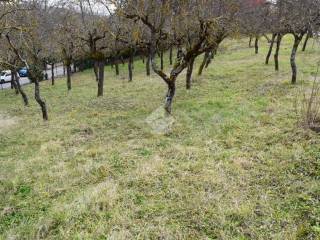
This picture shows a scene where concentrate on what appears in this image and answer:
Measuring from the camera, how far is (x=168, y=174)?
771cm

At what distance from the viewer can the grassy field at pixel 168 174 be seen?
576cm

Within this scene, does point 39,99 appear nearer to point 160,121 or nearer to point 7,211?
point 160,121

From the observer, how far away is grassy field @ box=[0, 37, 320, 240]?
5.76 m

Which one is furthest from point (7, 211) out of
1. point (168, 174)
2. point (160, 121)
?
point (160, 121)

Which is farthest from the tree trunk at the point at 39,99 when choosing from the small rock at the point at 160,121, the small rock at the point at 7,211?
the small rock at the point at 7,211

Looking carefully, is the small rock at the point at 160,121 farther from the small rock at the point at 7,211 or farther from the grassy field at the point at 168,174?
the small rock at the point at 7,211

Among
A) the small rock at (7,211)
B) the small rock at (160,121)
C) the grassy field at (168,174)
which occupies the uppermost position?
the small rock at (160,121)

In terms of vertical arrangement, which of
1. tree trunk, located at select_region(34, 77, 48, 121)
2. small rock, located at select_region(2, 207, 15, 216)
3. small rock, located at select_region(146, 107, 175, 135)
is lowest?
small rock, located at select_region(2, 207, 15, 216)

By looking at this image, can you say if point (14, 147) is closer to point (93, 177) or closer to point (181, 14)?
point (93, 177)

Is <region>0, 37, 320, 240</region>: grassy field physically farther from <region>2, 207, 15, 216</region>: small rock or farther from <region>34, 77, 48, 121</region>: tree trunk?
<region>34, 77, 48, 121</region>: tree trunk

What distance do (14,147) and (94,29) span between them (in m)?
9.53

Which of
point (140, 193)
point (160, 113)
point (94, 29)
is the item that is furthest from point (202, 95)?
point (140, 193)

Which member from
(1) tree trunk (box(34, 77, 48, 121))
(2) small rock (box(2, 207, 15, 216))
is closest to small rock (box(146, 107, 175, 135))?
(1) tree trunk (box(34, 77, 48, 121))

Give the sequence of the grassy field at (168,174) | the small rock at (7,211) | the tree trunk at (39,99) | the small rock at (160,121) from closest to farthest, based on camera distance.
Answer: the grassy field at (168,174) < the small rock at (7,211) < the small rock at (160,121) < the tree trunk at (39,99)
